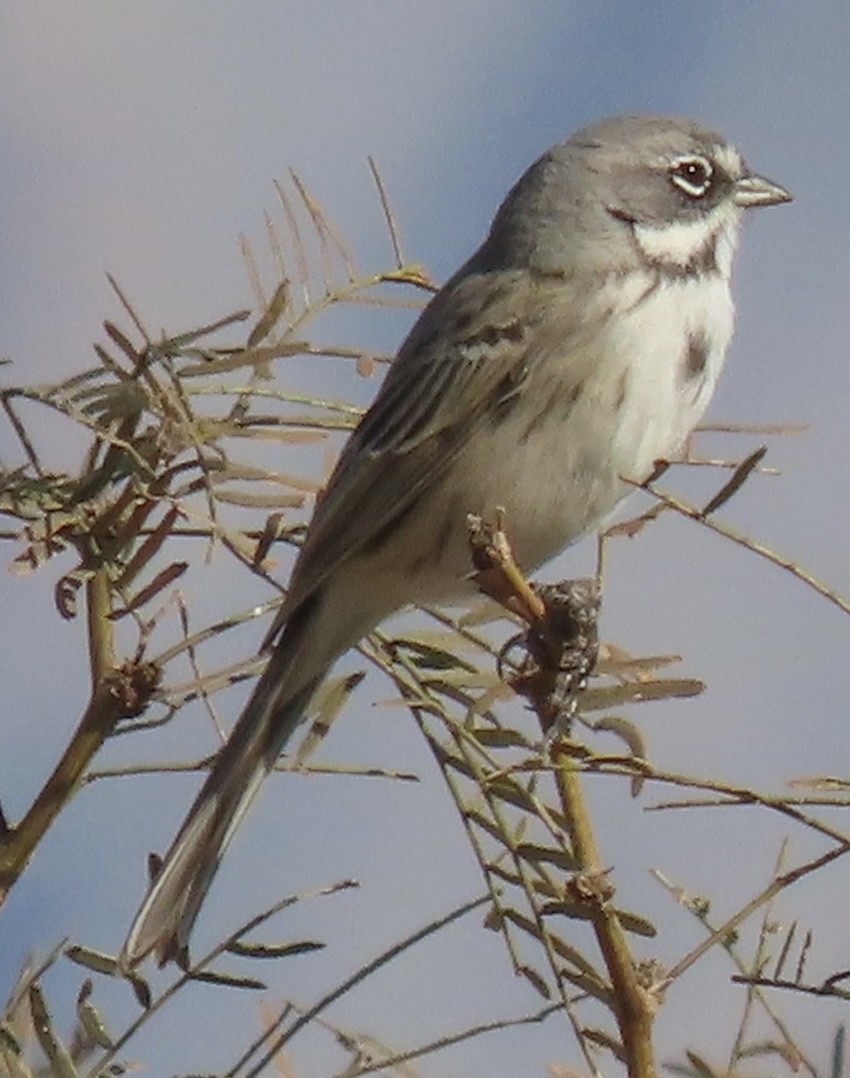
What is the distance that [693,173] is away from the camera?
3.11 meters

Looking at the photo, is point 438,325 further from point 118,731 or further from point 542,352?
point 118,731

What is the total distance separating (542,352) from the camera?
2609 millimetres

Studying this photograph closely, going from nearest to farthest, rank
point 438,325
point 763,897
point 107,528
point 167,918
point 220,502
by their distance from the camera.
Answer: point 763,897 < point 107,528 < point 220,502 < point 167,918 < point 438,325

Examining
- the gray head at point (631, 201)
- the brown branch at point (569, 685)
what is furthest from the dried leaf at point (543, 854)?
the gray head at point (631, 201)

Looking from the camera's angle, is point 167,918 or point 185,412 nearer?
point 185,412

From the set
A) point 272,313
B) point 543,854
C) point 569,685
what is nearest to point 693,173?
point 272,313

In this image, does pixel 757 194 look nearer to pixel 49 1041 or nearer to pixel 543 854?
pixel 543 854

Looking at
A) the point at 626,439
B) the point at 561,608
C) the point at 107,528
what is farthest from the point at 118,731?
the point at 626,439

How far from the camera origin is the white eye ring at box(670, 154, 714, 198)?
3.07m

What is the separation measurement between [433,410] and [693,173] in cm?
73

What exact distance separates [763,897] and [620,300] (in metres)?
1.57

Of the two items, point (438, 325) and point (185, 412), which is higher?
point (185, 412)

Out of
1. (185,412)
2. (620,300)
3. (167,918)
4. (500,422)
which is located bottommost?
(167,918)

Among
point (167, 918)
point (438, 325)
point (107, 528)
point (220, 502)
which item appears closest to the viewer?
point (107, 528)
